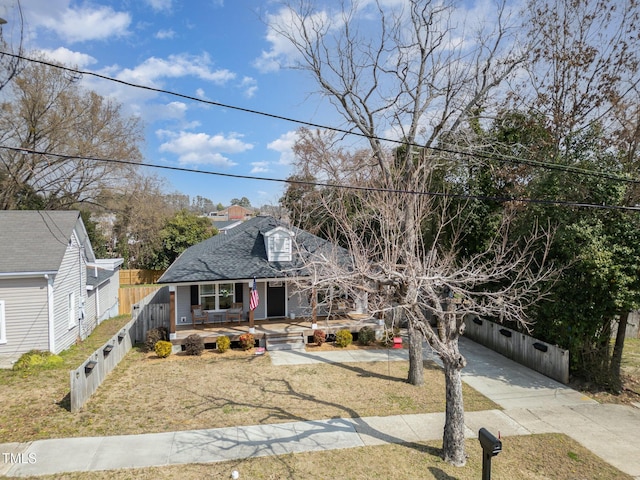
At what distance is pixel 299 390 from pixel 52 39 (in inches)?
405

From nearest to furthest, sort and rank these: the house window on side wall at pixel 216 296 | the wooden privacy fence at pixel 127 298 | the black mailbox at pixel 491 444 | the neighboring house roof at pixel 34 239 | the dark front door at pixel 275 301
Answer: the black mailbox at pixel 491 444, the neighboring house roof at pixel 34 239, the house window on side wall at pixel 216 296, the dark front door at pixel 275 301, the wooden privacy fence at pixel 127 298

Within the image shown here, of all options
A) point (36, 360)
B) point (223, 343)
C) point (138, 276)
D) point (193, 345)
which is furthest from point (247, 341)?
point (138, 276)

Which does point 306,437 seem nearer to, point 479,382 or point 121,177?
point 479,382

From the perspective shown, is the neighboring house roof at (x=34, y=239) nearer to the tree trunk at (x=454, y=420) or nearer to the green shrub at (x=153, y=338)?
the green shrub at (x=153, y=338)

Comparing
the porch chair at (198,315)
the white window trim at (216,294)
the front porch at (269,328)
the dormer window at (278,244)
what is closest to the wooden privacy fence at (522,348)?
the front porch at (269,328)

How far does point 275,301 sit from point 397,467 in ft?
36.2

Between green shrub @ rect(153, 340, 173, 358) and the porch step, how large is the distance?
3519mm

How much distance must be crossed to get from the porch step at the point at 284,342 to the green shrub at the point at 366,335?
2395mm

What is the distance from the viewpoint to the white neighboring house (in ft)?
42.0

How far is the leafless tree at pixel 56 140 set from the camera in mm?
23969

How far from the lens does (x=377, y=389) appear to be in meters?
10.9

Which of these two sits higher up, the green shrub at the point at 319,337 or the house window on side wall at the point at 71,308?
the house window on side wall at the point at 71,308

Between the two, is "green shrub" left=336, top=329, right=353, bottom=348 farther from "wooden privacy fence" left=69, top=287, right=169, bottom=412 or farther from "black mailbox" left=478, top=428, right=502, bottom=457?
"black mailbox" left=478, top=428, right=502, bottom=457

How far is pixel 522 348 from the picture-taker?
1329cm
